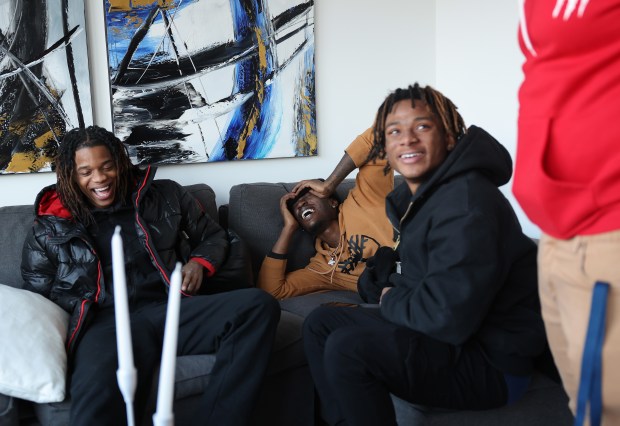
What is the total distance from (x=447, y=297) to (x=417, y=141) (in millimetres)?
454

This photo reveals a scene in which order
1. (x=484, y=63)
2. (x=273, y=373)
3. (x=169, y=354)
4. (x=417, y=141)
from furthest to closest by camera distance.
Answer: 1. (x=484, y=63)
2. (x=273, y=373)
3. (x=417, y=141)
4. (x=169, y=354)

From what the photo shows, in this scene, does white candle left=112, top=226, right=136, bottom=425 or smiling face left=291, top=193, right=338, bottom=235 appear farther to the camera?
smiling face left=291, top=193, right=338, bottom=235

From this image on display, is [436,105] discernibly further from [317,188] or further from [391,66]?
[391,66]

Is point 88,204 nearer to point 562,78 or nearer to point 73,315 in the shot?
point 73,315

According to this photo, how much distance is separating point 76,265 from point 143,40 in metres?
1.05

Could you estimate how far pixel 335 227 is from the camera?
2484 millimetres

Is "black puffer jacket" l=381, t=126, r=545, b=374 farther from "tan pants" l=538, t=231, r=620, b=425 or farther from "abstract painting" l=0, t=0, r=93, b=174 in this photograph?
"abstract painting" l=0, t=0, r=93, b=174

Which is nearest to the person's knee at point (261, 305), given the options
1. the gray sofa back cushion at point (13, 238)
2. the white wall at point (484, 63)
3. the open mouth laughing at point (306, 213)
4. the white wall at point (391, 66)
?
the open mouth laughing at point (306, 213)

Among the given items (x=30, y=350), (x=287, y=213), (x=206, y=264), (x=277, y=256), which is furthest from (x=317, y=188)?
(x=30, y=350)

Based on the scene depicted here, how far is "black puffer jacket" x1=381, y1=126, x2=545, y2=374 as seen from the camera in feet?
4.35

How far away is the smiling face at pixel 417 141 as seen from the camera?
61.8 inches

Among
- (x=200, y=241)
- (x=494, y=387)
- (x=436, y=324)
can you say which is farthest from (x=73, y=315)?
(x=494, y=387)

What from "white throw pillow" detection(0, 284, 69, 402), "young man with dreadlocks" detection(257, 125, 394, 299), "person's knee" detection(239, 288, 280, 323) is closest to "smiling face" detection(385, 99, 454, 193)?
"person's knee" detection(239, 288, 280, 323)

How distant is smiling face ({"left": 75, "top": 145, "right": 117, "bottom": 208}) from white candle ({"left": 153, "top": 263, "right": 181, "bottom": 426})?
4.77ft
